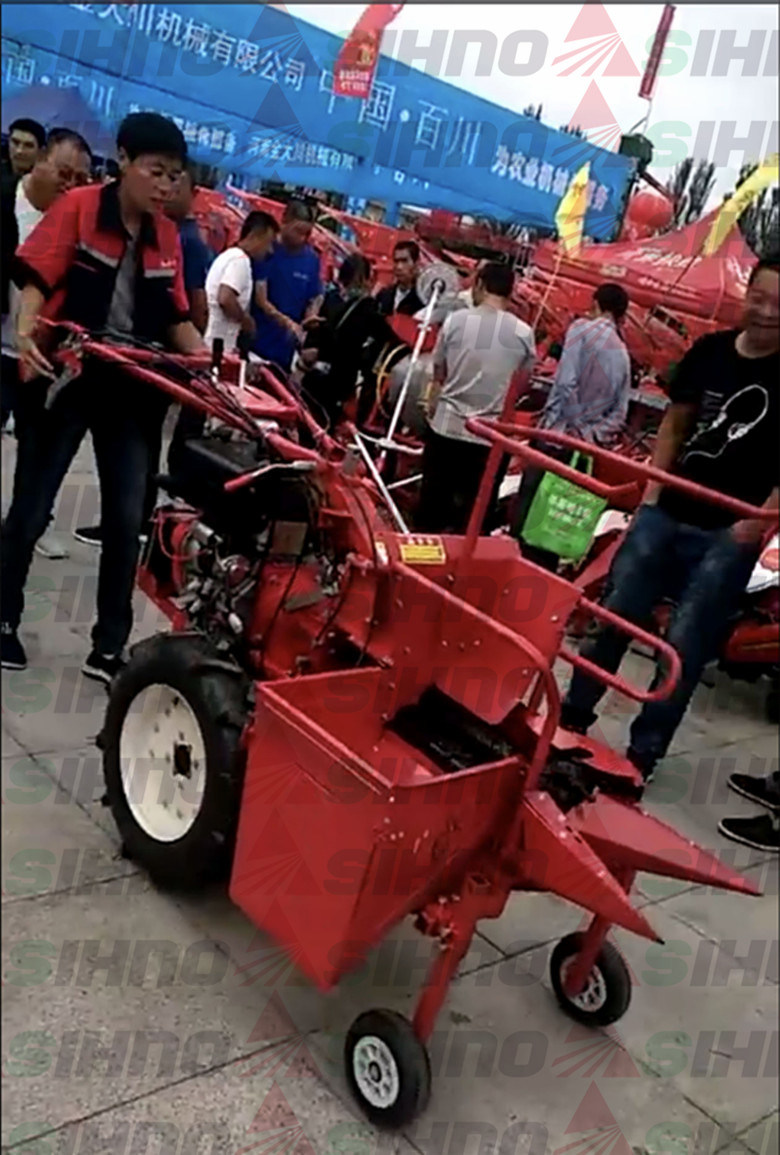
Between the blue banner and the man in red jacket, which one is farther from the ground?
the blue banner

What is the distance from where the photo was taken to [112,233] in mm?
1507

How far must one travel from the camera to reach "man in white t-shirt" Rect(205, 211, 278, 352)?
307cm

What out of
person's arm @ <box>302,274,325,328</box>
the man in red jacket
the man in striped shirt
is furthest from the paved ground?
person's arm @ <box>302,274,325,328</box>

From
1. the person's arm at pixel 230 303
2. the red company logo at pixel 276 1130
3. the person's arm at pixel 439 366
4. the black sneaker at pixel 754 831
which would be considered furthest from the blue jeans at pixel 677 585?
the person's arm at pixel 230 303

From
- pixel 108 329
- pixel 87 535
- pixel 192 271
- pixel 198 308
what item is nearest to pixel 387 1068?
pixel 108 329

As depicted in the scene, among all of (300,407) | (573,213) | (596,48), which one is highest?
(573,213)

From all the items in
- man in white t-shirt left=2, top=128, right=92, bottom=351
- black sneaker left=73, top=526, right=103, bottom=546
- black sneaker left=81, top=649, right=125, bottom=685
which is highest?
man in white t-shirt left=2, top=128, right=92, bottom=351

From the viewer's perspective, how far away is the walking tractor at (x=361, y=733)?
1346 mm

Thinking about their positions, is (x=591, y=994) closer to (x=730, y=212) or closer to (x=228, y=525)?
(x=228, y=525)

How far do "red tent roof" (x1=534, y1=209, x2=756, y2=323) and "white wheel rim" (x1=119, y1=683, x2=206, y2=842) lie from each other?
15.9 ft

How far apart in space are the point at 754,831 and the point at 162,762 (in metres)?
1.39

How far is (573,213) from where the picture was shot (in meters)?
5.48

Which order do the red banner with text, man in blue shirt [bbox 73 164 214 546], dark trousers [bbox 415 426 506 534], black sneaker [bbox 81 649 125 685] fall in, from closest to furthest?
the red banner with text
man in blue shirt [bbox 73 164 214 546]
black sneaker [bbox 81 649 125 685]
dark trousers [bbox 415 426 506 534]

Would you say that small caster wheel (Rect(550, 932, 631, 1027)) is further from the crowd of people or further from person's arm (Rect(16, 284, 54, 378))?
person's arm (Rect(16, 284, 54, 378))
